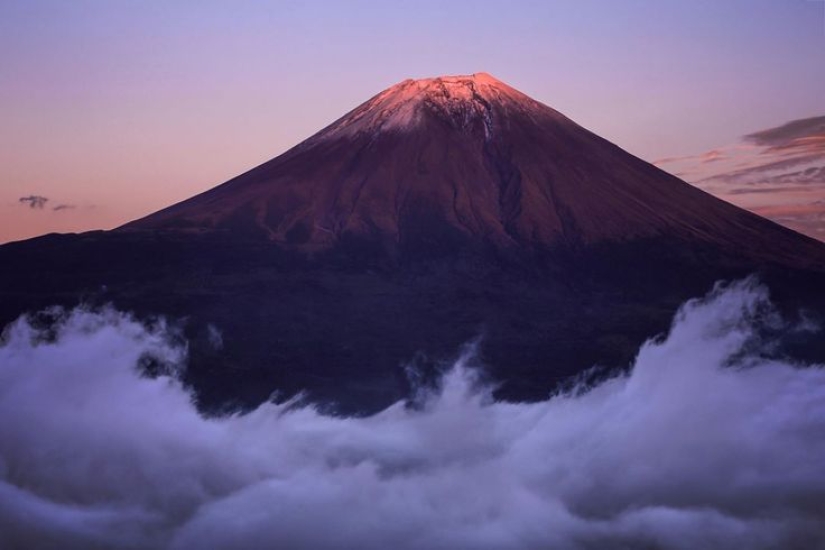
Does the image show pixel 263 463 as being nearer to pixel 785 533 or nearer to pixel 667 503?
pixel 667 503

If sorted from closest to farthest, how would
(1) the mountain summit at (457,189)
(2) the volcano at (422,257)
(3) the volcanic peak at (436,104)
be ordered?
(2) the volcano at (422,257) < (1) the mountain summit at (457,189) < (3) the volcanic peak at (436,104)

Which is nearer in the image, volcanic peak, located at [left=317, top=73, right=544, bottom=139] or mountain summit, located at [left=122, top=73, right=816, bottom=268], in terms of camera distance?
mountain summit, located at [left=122, top=73, right=816, bottom=268]

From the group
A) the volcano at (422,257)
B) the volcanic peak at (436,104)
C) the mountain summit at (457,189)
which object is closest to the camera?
the volcano at (422,257)

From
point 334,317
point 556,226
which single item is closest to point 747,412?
point 556,226

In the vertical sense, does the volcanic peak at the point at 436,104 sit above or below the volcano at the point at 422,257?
above

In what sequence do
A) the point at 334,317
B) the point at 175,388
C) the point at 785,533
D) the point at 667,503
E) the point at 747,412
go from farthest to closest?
the point at 747,412 → the point at 667,503 → the point at 785,533 → the point at 175,388 → the point at 334,317

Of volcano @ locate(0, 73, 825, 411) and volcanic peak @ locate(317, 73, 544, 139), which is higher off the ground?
volcanic peak @ locate(317, 73, 544, 139)
